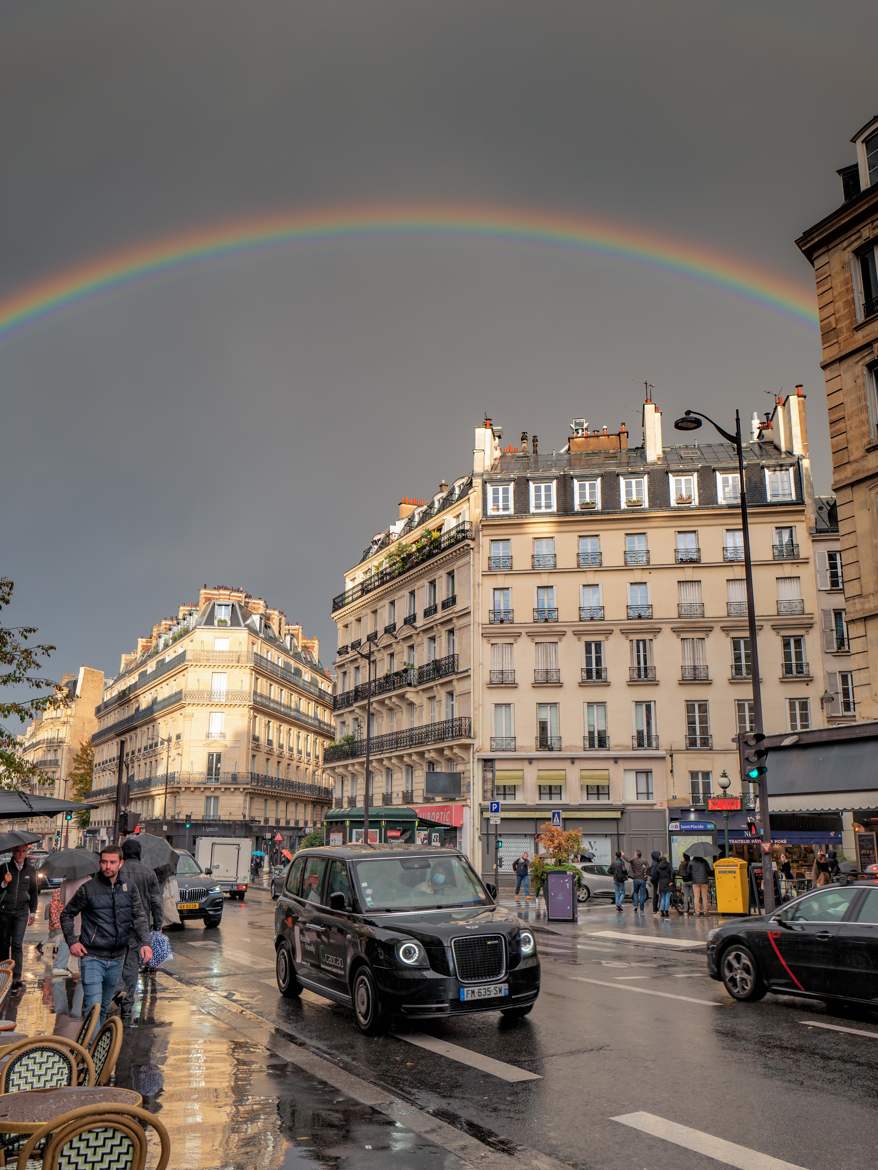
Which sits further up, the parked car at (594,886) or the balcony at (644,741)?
the balcony at (644,741)

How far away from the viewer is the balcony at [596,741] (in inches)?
1635

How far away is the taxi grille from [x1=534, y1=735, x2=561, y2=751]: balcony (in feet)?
111

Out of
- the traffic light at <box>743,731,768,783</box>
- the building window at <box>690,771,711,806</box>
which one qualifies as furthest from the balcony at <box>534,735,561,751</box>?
the traffic light at <box>743,731,768,783</box>

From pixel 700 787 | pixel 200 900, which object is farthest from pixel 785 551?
pixel 200 900

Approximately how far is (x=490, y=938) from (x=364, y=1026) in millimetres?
1405

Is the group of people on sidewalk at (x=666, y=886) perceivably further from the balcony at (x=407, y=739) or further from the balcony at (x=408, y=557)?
the balcony at (x=408, y=557)

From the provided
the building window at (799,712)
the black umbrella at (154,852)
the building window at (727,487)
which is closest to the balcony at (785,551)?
the building window at (727,487)

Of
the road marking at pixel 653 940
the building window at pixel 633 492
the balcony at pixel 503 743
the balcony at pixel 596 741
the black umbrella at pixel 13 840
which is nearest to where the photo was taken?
the black umbrella at pixel 13 840

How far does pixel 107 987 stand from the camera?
7785 mm

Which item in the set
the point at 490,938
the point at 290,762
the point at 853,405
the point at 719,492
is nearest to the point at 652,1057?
the point at 490,938

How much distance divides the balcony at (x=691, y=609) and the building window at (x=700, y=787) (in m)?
6.73

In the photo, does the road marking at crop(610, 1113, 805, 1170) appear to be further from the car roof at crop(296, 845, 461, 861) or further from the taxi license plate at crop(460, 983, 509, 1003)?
the car roof at crop(296, 845, 461, 861)

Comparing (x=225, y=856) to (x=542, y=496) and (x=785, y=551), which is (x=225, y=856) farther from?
(x=785, y=551)

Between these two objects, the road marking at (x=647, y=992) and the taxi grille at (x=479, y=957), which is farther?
the road marking at (x=647, y=992)
